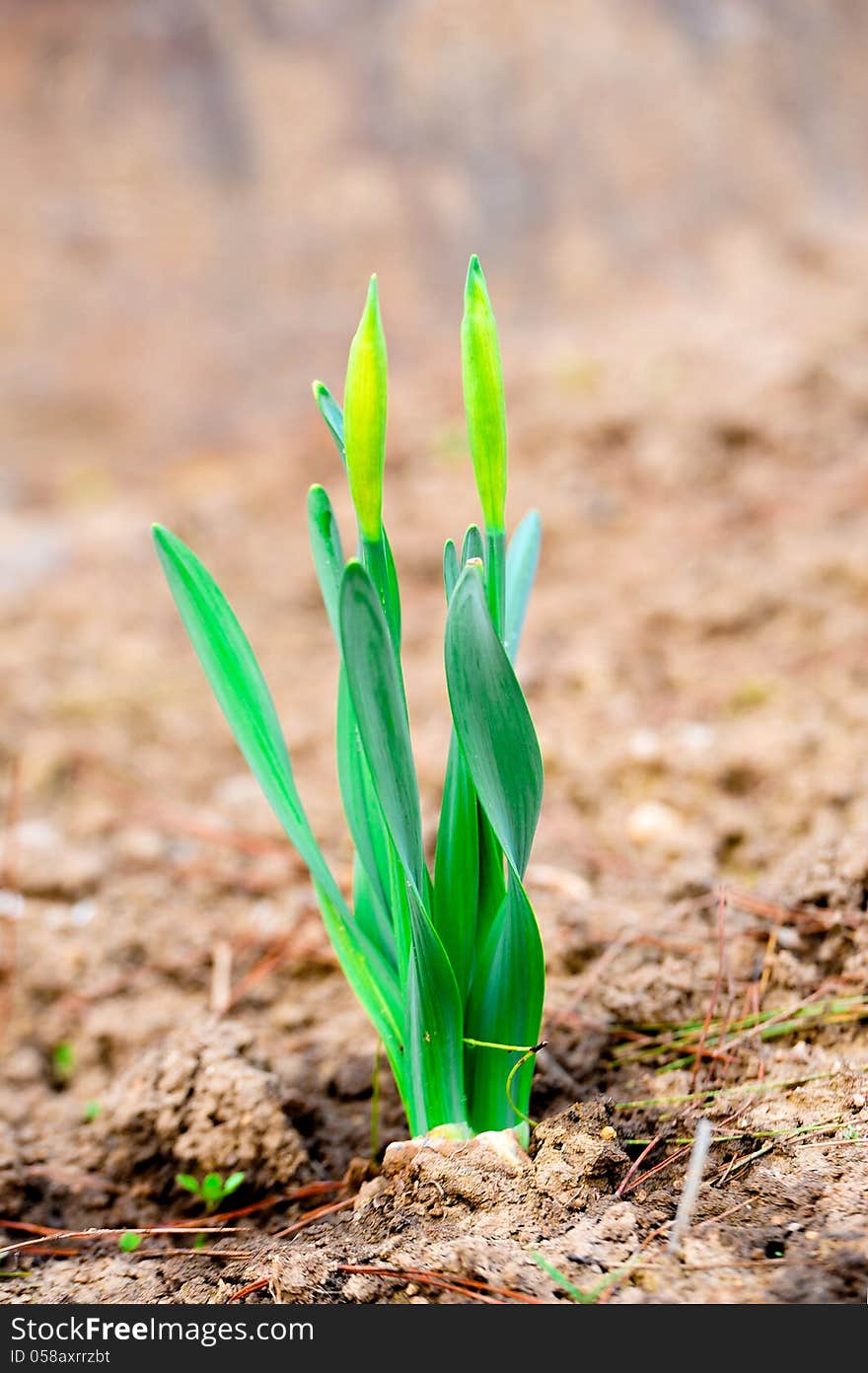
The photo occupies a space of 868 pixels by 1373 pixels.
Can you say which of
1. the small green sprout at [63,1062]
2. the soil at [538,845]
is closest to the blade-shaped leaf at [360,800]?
the soil at [538,845]

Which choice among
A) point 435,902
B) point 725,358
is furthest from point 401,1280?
point 725,358

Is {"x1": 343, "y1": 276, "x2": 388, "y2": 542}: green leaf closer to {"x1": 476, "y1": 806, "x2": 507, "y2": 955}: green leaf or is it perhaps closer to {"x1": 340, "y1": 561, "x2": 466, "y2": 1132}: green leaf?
{"x1": 340, "y1": 561, "x2": 466, "y2": 1132}: green leaf

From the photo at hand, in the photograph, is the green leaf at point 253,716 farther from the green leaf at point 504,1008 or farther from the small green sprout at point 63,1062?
the small green sprout at point 63,1062

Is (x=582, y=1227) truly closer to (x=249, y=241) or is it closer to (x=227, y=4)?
(x=249, y=241)

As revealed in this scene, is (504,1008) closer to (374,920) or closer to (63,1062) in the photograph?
(374,920)

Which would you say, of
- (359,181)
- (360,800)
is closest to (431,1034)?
(360,800)

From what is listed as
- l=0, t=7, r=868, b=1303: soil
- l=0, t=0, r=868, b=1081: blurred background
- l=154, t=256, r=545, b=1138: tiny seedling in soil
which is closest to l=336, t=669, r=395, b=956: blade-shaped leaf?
l=154, t=256, r=545, b=1138: tiny seedling in soil
